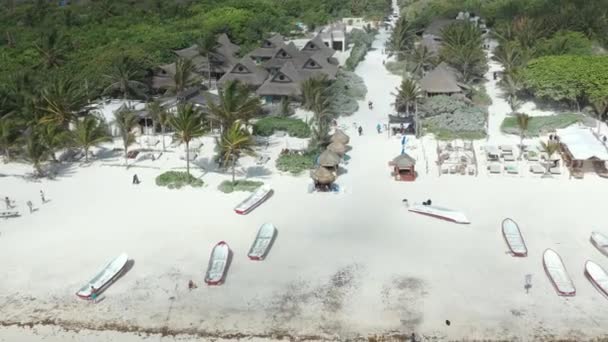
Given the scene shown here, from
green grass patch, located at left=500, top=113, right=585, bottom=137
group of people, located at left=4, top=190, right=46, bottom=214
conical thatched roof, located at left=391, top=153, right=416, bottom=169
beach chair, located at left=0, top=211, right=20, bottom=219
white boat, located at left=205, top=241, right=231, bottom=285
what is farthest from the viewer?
green grass patch, located at left=500, top=113, right=585, bottom=137

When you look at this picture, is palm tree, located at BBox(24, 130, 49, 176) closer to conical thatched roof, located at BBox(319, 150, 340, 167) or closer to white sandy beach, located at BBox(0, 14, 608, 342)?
white sandy beach, located at BBox(0, 14, 608, 342)

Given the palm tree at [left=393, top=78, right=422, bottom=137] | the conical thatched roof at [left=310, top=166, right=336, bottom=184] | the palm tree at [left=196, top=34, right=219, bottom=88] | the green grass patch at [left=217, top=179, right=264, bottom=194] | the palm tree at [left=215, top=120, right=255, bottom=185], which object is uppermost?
the palm tree at [left=196, top=34, right=219, bottom=88]

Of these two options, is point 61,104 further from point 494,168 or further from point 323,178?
point 494,168

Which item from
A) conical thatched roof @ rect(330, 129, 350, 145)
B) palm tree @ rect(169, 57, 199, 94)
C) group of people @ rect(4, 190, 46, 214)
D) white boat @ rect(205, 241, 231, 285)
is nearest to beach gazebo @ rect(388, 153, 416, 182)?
conical thatched roof @ rect(330, 129, 350, 145)

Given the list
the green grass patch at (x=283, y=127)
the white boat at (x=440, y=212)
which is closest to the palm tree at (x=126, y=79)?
the green grass patch at (x=283, y=127)

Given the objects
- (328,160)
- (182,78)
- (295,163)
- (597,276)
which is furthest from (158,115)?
(597,276)

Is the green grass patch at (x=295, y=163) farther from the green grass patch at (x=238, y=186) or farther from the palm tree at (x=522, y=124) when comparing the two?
the palm tree at (x=522, y=124)

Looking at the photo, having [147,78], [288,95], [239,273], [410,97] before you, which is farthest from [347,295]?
[147,78]
